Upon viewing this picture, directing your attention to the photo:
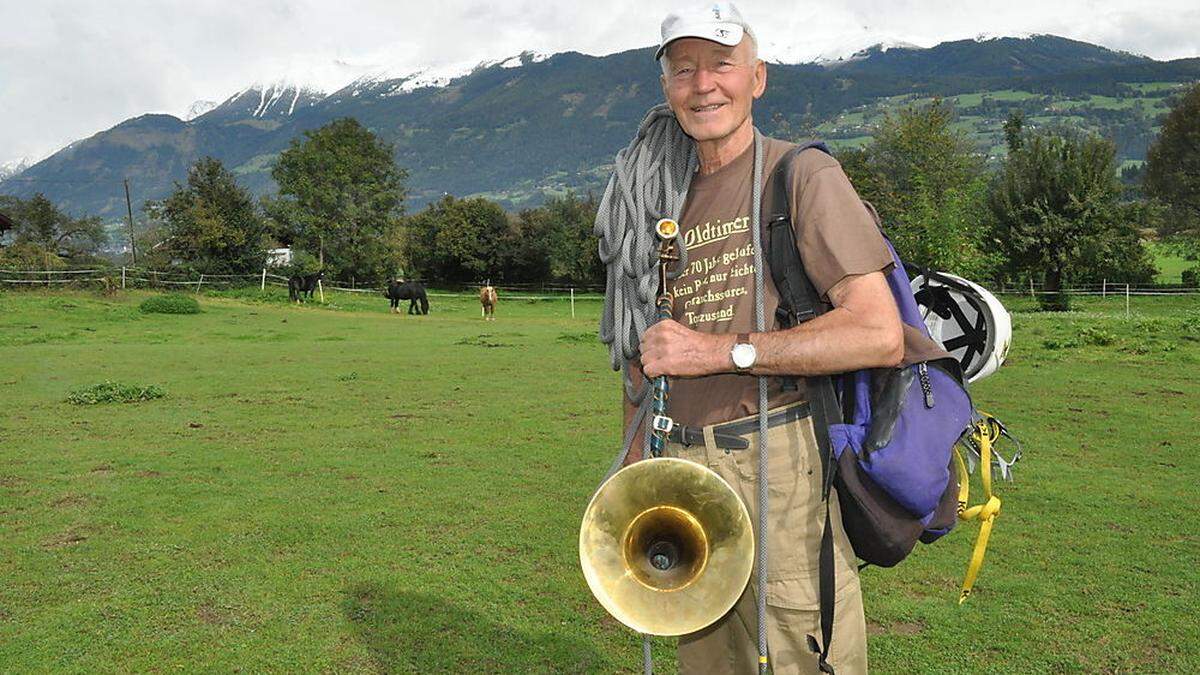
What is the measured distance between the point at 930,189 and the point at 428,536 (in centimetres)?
4087

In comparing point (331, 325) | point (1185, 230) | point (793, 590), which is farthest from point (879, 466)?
point (1185, 230)

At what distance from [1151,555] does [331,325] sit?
28045 mm

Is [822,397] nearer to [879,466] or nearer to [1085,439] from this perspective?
[879,466]

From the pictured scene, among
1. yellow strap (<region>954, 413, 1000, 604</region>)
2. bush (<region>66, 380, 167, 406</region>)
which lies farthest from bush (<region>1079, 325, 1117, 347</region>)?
bush (<region>66, 380, 167, 406</region>)

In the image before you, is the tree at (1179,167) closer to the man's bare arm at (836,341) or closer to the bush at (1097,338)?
the bush at (1097,338)

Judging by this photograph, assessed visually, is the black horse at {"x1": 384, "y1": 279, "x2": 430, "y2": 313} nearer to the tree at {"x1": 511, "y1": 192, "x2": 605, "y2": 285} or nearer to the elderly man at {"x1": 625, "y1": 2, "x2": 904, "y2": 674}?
the tree at {"x1": 511, "y1": 192, "x2": 605, "y2": 285}

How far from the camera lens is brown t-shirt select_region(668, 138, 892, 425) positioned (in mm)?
2480

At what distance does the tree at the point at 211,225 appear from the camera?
51.2 meters

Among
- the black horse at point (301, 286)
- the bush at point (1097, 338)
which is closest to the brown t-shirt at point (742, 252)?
the bush at point (1097, 338)

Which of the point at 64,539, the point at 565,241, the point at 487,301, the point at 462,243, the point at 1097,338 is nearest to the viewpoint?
the point at 64,539

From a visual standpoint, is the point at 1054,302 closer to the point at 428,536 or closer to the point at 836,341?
the point at 428,536

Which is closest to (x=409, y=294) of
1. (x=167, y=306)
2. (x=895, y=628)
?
(x=167, y=306)

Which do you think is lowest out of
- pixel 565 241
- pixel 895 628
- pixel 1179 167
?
pixel 895 628

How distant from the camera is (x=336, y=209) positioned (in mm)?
61906
